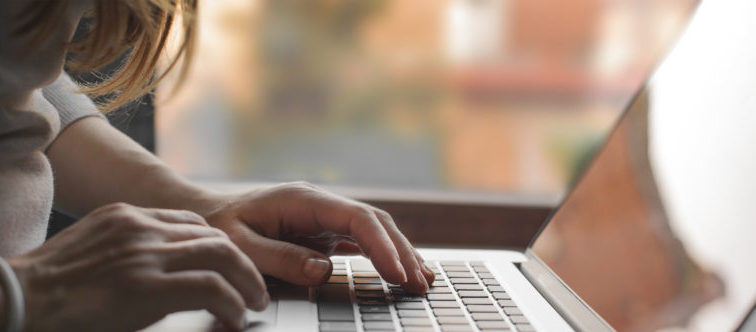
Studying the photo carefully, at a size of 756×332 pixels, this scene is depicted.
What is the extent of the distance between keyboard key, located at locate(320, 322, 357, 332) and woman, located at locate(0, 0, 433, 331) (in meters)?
0.05

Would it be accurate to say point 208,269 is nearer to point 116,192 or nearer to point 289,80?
point 116,192

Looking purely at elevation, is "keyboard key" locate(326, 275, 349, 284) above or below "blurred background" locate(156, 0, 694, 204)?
below

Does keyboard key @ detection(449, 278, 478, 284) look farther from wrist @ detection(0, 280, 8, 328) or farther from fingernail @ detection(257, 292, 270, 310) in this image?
wrist @ detection(0, 280, 8, 328)

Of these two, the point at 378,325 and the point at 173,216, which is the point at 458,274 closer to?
the point at 378,325

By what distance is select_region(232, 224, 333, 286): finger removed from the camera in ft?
1.73

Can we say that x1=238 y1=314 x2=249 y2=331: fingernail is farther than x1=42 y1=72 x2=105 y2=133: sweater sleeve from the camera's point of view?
No

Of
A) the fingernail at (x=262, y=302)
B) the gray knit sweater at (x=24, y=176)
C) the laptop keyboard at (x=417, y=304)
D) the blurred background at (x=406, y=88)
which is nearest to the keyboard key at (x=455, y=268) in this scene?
the laptop keyboard at (x=417, y=304)

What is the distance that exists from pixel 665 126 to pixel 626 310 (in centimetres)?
22

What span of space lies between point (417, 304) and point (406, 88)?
100cm

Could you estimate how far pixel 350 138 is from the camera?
1.50 metres

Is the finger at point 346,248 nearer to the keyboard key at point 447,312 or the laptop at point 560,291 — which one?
the laptop at point 560,291

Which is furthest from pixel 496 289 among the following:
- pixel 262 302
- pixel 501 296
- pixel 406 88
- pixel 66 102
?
pixel 406 88

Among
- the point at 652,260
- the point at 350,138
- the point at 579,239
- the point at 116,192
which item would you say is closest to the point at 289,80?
the point at 350,138

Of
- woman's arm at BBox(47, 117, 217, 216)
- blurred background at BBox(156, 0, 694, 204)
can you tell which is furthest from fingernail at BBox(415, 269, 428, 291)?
blurred background at BBox(156, 0, 694, 204)
